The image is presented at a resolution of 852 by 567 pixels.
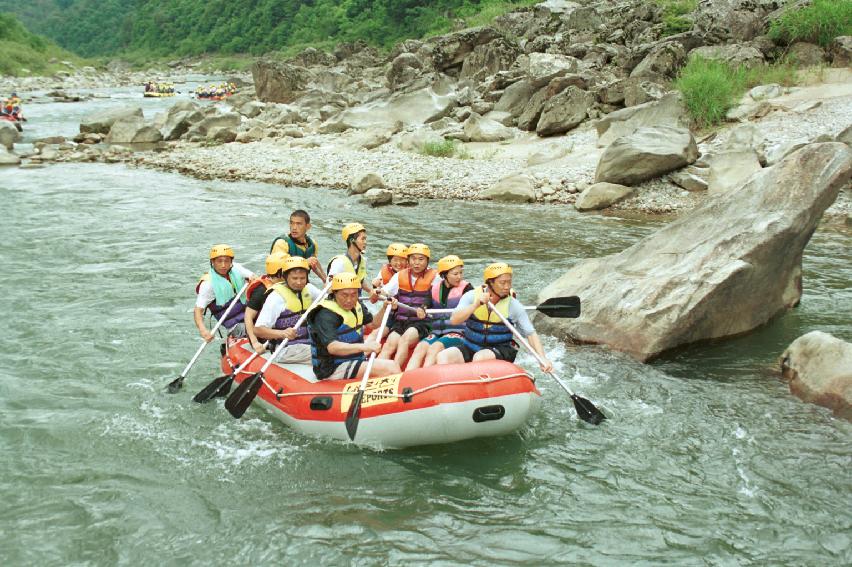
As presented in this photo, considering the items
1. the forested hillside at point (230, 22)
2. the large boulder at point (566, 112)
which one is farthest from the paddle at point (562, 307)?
the forested hillside at point (230, 22)

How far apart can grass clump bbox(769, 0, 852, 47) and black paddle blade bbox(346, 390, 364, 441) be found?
19.1m

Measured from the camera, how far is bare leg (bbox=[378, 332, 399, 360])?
23.6 feet

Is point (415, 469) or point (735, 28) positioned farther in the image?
point (735, 28)

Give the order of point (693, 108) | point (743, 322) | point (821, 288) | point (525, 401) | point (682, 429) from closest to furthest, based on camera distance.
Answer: point (525, 401) → point (682, 429) → point (743, 322) → point (821, 288) → point (693, 108)

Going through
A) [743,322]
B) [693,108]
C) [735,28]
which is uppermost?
[735,28]

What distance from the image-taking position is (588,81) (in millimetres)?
21578

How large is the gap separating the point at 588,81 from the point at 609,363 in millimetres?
15531

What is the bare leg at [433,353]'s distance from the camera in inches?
262

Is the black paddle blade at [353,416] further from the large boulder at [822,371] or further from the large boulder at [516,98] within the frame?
the large boulder at [516,98]

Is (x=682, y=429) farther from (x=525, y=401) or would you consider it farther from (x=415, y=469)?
(x=415, y=469)

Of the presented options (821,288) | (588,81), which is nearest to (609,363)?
(821,288)

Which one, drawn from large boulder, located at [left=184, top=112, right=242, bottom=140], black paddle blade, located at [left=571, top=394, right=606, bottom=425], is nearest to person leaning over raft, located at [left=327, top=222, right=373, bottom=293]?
black paddle blade, located at [left=571, top=394, right=606, bottom=425]

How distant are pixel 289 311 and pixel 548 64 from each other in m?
21.4

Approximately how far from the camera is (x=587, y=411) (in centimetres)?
638
